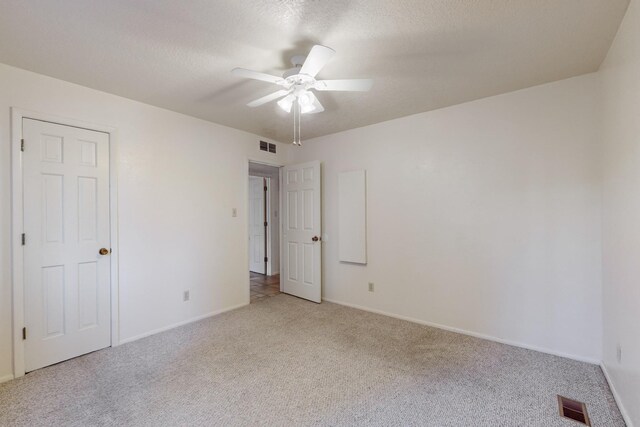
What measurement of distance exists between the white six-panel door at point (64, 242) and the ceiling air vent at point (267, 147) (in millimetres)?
1962

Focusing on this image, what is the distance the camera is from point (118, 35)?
1.90 meters

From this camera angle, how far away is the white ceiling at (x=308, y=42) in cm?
165

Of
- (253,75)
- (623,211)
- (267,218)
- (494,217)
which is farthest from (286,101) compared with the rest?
(267,218)

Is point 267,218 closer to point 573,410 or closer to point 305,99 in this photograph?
point 305,99

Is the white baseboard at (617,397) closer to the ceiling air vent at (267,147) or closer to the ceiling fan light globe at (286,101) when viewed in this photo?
the ceiling fan light globe at (286,101)

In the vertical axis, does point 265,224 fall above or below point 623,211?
below

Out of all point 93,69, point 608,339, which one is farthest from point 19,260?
point 608,339

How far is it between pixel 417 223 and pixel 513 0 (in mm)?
2223

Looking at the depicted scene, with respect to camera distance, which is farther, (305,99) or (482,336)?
(482,336)

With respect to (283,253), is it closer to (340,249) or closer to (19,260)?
(340,249)

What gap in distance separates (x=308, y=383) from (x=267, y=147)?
3.26 meters

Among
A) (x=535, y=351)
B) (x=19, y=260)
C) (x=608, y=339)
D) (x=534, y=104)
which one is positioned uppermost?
(x=534, y=104)

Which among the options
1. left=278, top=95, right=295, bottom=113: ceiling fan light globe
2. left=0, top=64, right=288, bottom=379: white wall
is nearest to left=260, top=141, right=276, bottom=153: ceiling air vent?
left=0, top=64, right=288, bottom=379: white wall

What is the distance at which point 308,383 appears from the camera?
7.17ft
